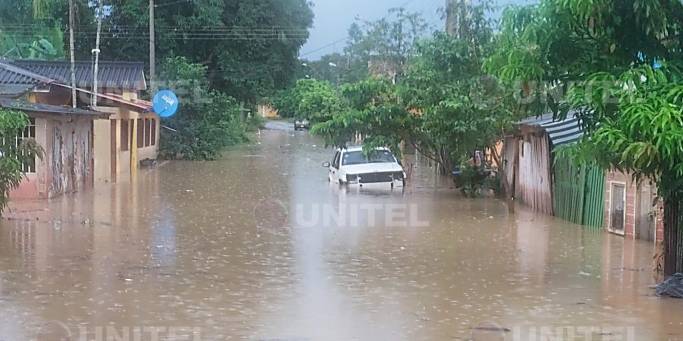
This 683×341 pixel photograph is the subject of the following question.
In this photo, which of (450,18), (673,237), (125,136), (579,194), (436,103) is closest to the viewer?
(673,237)

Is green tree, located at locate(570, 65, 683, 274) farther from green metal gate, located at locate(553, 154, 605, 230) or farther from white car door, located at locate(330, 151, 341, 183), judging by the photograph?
white car door, located at locate(330, 151, 341, 183)

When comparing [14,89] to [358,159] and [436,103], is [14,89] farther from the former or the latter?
[436,103]

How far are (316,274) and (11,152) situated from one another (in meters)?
4.78

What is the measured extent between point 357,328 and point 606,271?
5.02m

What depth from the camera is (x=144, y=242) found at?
1465 cm

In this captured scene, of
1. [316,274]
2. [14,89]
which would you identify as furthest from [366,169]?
[316,274]

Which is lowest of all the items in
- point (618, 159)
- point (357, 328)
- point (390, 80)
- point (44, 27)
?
point (357, 328)

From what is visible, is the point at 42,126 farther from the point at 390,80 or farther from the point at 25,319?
the point at 25,319

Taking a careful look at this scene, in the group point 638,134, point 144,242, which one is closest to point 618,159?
point 638,134

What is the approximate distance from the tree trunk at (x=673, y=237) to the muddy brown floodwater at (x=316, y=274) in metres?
0.54

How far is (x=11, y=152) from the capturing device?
1270 centimetres

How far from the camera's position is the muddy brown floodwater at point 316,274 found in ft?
28.3

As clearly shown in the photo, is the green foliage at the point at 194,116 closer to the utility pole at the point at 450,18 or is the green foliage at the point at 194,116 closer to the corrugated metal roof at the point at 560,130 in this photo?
the utility pole at the point at 450,18

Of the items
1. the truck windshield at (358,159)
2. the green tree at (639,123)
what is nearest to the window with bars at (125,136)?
the truck windshield at (358,159)
